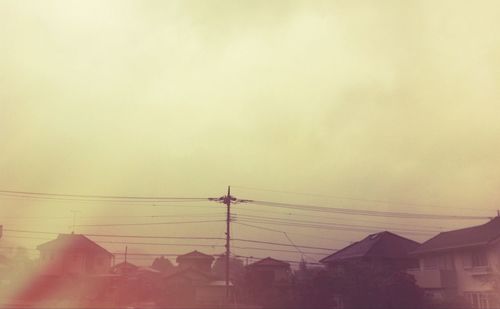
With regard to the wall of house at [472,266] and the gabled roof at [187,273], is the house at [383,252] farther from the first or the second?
the gabled roof at [187,273]

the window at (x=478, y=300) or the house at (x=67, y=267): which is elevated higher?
the house at (x=67, y=267)

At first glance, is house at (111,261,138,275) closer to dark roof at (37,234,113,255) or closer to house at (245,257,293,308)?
dark roof at (37,234,113,255)

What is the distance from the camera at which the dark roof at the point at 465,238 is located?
37053mm

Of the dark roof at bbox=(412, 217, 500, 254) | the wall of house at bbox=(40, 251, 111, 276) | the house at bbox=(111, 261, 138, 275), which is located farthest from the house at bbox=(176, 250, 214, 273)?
the dark roof at bbox=(412, 217, 500, 254)

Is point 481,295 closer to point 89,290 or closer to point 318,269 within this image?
point 318,269

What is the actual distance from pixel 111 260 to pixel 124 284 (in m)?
17.5

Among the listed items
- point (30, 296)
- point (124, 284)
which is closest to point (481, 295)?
point (124, 284)

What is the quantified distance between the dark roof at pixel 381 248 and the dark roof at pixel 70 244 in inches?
1195

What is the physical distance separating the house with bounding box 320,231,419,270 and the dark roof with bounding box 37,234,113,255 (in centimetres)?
3028

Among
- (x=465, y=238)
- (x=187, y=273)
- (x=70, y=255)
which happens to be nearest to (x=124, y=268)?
(x=70, y=255)

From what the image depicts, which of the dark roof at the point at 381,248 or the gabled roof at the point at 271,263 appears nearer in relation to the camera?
the dark roof at the point at 381,248

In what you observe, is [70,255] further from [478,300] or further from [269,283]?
[478,300]

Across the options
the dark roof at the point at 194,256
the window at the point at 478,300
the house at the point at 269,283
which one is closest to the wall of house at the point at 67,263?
the dark roof at the point at 194,256

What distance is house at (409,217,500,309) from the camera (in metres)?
36.2
